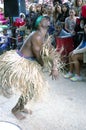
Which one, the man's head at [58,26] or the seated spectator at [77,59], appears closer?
the seated spectator at [77,59]

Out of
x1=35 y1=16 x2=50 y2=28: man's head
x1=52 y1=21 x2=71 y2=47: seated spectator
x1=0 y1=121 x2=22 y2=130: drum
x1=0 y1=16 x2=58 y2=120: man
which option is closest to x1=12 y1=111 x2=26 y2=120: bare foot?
x1=0 y1=16 x2=58 y2=120: man

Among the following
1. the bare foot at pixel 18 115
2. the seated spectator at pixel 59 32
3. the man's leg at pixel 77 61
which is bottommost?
the bare foot at pixel 18 115

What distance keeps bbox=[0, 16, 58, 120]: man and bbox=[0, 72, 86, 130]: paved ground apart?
0.31 m

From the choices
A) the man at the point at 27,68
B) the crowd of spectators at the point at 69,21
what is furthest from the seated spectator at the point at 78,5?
the man at the point at 27,68

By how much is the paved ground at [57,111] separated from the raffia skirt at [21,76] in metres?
0.34

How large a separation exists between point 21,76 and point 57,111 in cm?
78

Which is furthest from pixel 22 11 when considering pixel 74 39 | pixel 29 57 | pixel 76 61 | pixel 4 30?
pixel 29 57

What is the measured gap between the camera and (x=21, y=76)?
154 inches

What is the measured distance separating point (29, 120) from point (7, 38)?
468 cm

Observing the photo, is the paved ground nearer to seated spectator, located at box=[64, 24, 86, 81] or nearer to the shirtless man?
seated spectator, located at box=[64, 24, 86, 81]

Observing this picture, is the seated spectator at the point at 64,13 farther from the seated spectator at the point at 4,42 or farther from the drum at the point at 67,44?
the seated spectator at the point at 4,42

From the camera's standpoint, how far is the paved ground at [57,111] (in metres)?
3.91

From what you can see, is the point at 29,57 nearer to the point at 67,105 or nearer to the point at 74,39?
the point at 67,105

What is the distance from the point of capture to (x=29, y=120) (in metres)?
4.07
